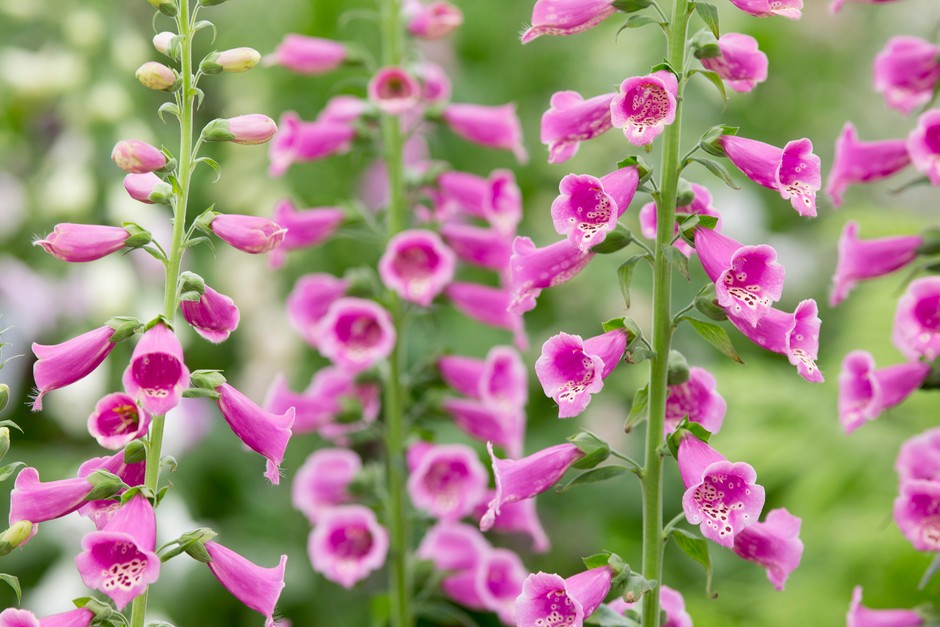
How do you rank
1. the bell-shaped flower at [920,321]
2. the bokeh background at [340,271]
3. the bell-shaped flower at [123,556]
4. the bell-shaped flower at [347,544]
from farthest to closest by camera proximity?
the bokeh background at [340,271], the bell-shaped flower at [347,544], the bell-shaped flower at [920,321], the bell-shaped flower at [123,556]

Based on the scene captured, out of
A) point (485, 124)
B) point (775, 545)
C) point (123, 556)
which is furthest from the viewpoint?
point (485, 124)

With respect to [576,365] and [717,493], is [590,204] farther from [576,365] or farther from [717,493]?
[717,493]

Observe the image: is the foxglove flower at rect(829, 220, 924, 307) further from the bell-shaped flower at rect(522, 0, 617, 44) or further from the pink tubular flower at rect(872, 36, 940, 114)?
the bell-shaped flower at rect(522, 0, 617, 44)

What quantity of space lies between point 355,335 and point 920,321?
71 cm

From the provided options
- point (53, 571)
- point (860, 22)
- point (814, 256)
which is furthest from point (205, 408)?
point (860, 22)

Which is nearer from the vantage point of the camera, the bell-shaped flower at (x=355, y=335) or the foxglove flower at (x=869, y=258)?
the foxglove flower at (x=869, y=258)

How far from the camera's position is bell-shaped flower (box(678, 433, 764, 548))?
2.93ft

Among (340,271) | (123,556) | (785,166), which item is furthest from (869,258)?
(340,271)

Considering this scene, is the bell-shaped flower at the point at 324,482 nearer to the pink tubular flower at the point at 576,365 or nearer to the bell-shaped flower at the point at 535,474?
the bell-shaped flower at the point at 535,474

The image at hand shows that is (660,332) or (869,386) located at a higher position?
(660,332)

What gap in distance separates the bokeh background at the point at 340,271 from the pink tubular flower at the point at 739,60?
0.78m

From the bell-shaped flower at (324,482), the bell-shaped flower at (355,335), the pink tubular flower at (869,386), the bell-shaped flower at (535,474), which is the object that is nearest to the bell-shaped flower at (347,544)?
the bell-shaped flower at (324,482)

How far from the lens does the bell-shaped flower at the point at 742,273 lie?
91 cm

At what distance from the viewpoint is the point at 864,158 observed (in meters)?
1.28
